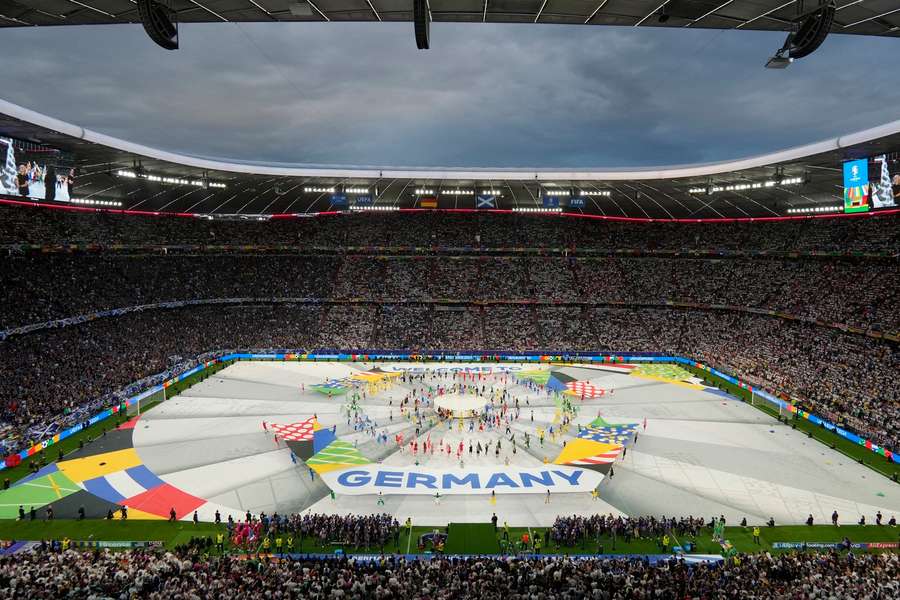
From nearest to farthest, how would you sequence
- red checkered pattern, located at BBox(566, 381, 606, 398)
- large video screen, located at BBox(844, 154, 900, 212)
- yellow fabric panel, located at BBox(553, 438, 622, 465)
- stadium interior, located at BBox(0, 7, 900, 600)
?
1. stadium interior, located at BBox(0, 7, 900, 600)
2. yellow fabric panel, located at BBox(553, 438, 622, 465)
3. large video screen, located at BBox(844, 154, 900, 212)
4. red checkered pattern, located at BBox(566, 381, 606, 398)

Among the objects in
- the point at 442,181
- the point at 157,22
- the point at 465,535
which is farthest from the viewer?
the point at 442,181

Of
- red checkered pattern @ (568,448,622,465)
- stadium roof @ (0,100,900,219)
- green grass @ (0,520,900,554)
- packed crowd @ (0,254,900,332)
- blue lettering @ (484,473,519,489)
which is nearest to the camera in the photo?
green grass @ (0,520,900,554)

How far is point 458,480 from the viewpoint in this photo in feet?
86.7

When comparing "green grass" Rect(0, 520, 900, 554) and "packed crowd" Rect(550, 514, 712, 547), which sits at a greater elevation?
"packed crowd" Rect(550, 514, 712, 547)

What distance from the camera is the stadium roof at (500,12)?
9523mm

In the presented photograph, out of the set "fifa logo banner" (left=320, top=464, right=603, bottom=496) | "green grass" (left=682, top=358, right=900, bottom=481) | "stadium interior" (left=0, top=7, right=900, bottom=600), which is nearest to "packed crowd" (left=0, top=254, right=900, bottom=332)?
"stadium interior" (left=0, top=7, right=900, bottom=600)

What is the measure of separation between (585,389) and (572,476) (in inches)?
640

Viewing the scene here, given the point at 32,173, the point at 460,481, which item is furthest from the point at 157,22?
the point at 32,173

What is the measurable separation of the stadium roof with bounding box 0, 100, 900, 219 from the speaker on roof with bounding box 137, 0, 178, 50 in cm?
2480

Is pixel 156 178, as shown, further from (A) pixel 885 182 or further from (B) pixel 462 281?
(A) pixel 885 182

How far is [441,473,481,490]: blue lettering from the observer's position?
25.9 m

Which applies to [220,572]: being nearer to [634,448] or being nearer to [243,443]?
[243,443]

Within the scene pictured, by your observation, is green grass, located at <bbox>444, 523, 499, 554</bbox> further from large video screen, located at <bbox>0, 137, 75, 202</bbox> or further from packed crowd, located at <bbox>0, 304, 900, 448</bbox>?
large video screen, located at <bbox>0, 137, 75, 202</bbox>

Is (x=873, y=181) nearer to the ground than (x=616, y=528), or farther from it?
farther from it
